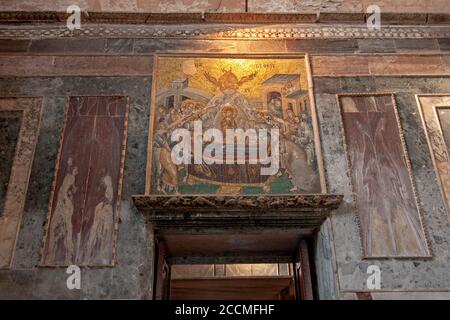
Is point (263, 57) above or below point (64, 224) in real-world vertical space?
above

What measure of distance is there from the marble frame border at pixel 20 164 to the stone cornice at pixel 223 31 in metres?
1.18

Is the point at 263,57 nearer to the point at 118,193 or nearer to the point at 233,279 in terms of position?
the point at 118,193

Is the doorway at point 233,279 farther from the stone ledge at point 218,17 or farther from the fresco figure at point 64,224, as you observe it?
the stone ledge at point 218,17

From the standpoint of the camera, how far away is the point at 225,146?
229 inches

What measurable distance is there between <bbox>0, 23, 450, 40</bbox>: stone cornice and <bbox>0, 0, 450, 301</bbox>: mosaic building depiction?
1.0 inches

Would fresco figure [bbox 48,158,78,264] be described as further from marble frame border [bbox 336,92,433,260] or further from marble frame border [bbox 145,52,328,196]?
marble frame border [bbox 336,92,433,260]

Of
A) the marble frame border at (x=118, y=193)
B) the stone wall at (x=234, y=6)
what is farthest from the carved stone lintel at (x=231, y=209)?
the stone wall at (x=234, y=6)

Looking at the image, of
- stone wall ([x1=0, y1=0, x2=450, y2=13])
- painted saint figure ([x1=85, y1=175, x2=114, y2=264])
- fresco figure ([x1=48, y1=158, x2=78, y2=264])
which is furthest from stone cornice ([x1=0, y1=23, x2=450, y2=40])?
painted saint figure ([x1=85, y1=175, x2=114, y2=264])

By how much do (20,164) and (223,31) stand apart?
3237mm

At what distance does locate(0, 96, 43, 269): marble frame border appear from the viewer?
203 inches

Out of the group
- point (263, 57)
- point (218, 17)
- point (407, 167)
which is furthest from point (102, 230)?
point (407, 167)

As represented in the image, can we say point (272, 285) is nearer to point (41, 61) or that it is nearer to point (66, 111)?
point (66, 111)

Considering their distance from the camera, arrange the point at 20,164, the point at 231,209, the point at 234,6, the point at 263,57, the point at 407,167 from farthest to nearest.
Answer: the point at 234,6 < the point at 263,57 < the point at 407,167 < the point at 20,164 < the point at 231,209

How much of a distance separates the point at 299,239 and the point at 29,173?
3.31 metres
